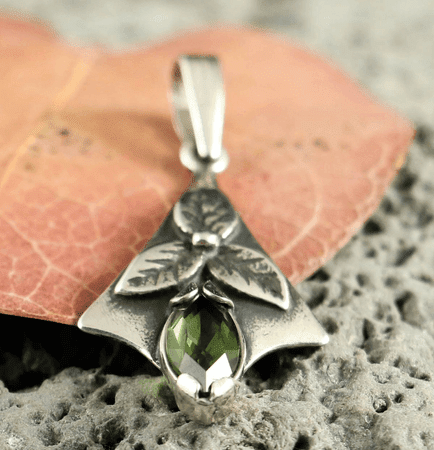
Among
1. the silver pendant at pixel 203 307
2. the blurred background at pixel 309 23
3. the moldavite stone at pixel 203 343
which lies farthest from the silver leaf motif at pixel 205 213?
the blurred background at pixel 309 23

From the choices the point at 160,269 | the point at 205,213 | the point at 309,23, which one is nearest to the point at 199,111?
the point at 205,213

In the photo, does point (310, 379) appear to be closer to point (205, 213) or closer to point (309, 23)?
point (205, 213)

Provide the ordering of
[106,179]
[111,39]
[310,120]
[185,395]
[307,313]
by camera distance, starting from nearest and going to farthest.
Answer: [185,395] → [307,313] → [106,179] → [310,120] → [111,39]

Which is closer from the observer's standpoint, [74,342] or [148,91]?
[74,342]

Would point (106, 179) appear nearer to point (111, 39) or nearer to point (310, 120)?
point (310, 120)

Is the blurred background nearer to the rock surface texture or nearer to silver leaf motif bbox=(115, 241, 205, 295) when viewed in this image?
the rock surface texture

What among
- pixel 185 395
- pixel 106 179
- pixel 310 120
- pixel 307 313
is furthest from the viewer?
pixel 310 120

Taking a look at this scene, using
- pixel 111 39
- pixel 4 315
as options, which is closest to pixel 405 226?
pixel 4 315
